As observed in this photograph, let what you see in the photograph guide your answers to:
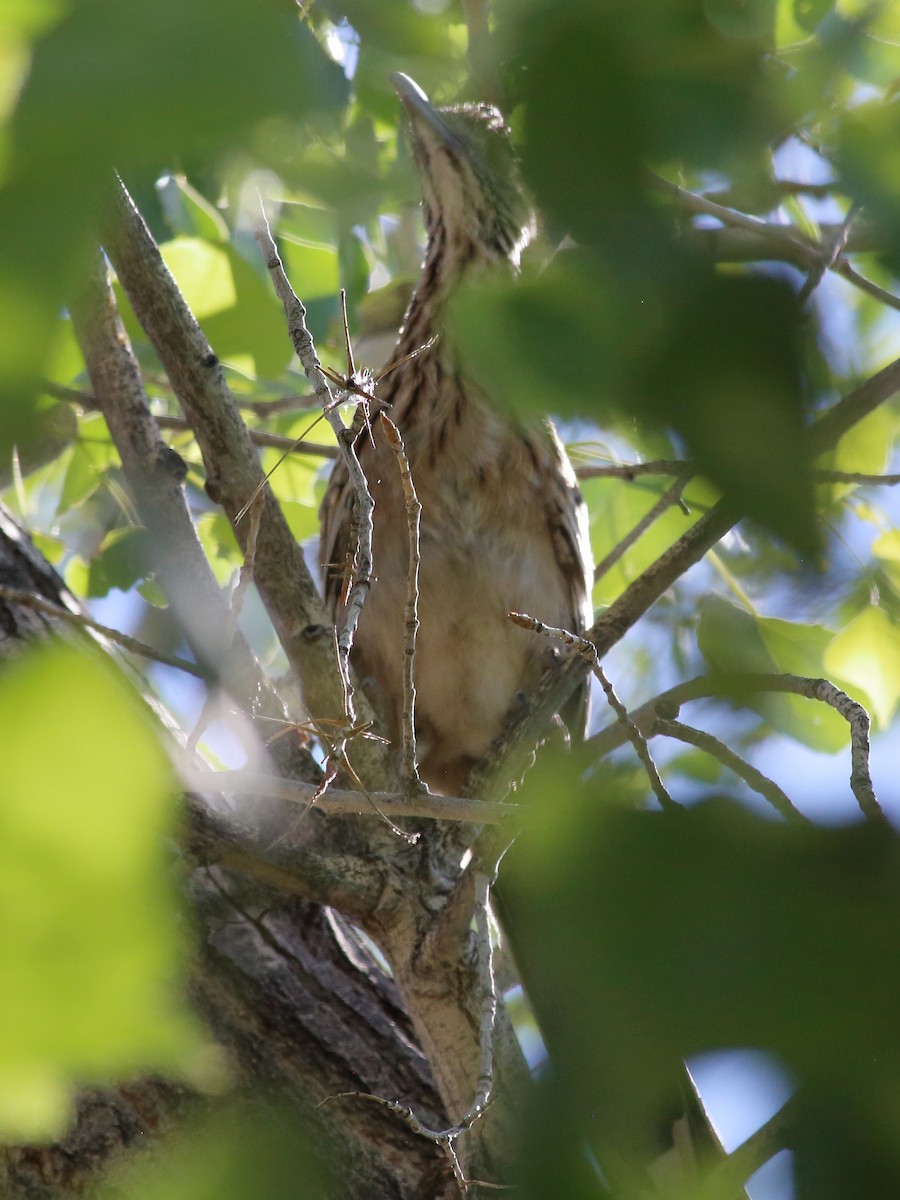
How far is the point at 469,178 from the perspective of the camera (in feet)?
6.26

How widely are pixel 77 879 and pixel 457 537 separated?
7.75 feet

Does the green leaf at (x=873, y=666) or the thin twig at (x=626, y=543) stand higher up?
the thin twig at (x=626, y=543)

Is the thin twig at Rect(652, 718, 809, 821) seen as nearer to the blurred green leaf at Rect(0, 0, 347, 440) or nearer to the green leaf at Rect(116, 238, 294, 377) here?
the blurred green leaf at Rect(0, 0, 347, 440)

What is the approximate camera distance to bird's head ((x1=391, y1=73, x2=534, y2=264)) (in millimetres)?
579

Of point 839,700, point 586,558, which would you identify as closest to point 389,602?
point 586,558

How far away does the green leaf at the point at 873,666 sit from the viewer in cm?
136

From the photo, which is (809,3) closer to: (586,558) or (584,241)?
(584,241)

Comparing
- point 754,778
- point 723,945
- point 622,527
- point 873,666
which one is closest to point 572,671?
point 873,666

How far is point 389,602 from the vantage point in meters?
2.79

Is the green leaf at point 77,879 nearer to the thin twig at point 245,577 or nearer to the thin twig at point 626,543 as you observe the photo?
the thin twig at point 245,577

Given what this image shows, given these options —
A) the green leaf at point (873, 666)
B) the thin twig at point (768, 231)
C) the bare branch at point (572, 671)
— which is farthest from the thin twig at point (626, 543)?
the thin twig at point (768, 231)

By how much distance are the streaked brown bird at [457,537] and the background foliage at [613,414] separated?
203 cm

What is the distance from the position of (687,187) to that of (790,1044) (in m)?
0.30

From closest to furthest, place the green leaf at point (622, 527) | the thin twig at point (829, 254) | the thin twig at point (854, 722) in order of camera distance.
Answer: the thin twig at point (829, 254)
the thin twig at point (854, 722)
the green leaf at point (622, 527)
